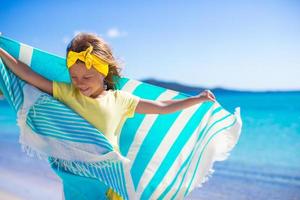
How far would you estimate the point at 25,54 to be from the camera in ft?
8.46

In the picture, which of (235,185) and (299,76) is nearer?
(235,185)

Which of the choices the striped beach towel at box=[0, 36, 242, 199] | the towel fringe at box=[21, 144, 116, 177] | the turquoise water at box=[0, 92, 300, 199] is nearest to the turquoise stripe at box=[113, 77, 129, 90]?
the striped beach towel at box=[0, 36, 242, 199]

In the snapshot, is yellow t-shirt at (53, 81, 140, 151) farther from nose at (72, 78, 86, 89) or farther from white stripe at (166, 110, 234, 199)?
white stripe at (166, 110, 234, 199)

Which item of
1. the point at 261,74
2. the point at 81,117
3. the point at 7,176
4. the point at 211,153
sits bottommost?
the point at 261,74

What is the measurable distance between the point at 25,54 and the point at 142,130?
0.72m

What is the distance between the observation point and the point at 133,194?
244 cm

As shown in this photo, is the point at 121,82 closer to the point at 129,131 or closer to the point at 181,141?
the point at 129,131

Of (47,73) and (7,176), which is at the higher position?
(47,73)

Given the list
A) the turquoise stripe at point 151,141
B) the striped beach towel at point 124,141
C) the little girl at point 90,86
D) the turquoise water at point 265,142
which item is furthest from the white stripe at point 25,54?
the turquoise water at point 265,142

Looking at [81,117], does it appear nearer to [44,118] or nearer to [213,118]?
[44,118]

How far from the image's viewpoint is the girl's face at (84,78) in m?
2.30

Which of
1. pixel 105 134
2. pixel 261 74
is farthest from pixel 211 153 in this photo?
pixel 261 74

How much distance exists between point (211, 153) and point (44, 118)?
0.86 meters

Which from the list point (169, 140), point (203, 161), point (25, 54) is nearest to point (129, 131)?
point (169, 140)
